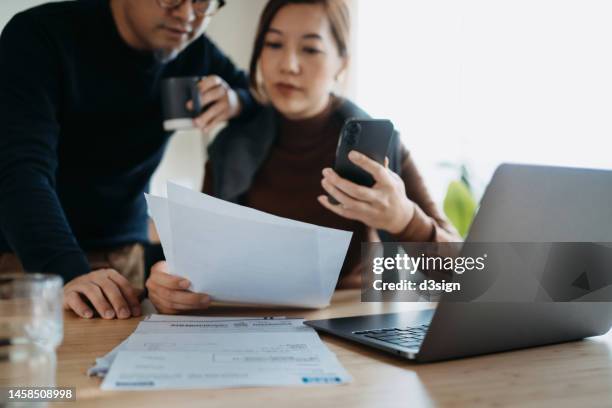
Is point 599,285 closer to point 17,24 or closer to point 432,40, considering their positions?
point 17,24

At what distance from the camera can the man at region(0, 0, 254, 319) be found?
0.99 metres

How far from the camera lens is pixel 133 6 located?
130cm

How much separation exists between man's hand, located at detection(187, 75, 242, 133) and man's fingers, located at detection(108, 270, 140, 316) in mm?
533

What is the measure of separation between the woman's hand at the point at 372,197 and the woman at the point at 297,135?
206mm

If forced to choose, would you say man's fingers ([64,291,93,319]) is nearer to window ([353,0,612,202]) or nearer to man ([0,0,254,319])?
man ([0,0,254,319])

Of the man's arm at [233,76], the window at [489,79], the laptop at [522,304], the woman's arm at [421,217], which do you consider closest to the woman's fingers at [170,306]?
the laptop at [522,304]

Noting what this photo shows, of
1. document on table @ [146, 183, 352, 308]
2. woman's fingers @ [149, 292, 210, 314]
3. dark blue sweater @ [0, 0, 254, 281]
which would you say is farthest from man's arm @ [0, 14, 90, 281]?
document on table @ [146, 183, 352, 308]

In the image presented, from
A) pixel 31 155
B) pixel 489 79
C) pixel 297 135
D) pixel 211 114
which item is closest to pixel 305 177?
pixel 297 135

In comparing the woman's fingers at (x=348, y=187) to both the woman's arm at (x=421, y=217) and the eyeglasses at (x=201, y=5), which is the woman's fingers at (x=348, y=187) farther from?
the eyeglasses at (x=201, y=5)

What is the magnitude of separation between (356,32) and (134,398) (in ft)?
10.2

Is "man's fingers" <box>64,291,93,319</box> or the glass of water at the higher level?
the glass of water

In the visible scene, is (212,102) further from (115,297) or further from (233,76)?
(115,297)

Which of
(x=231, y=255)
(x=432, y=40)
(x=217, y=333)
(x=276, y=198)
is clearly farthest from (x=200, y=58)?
(x=432, y=40)

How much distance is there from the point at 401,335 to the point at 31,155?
80cm
